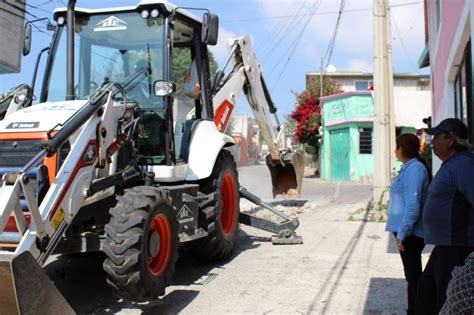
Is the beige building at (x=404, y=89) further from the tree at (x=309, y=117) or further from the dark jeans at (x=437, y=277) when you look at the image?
the dark jeans at (x=437, y=277)

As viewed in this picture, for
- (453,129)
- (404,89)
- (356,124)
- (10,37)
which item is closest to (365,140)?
(356,124)

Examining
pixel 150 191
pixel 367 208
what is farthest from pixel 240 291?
pixel 367 208

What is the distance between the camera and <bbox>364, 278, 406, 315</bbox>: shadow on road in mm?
5031

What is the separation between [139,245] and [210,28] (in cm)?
275

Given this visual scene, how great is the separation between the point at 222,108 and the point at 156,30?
218 cm

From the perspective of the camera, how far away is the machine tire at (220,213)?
6543 millimetres

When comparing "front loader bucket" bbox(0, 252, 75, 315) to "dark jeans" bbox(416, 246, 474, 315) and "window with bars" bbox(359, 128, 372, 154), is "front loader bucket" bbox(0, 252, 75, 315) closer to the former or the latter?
"dark jeans" bbox(416, 246, 474, 315)

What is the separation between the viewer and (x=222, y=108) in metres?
8.04

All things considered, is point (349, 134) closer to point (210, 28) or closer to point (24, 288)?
point (210, 28)

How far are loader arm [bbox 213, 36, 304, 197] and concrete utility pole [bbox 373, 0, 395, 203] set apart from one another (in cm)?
230

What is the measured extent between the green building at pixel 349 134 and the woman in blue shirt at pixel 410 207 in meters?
19.1

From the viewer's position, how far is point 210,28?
600cm

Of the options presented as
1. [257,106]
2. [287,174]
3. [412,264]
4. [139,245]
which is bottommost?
[412,264]

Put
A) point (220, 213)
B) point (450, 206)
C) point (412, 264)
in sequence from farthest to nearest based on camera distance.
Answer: point (220, 213) < point (412, 264) < point (450, 206)
